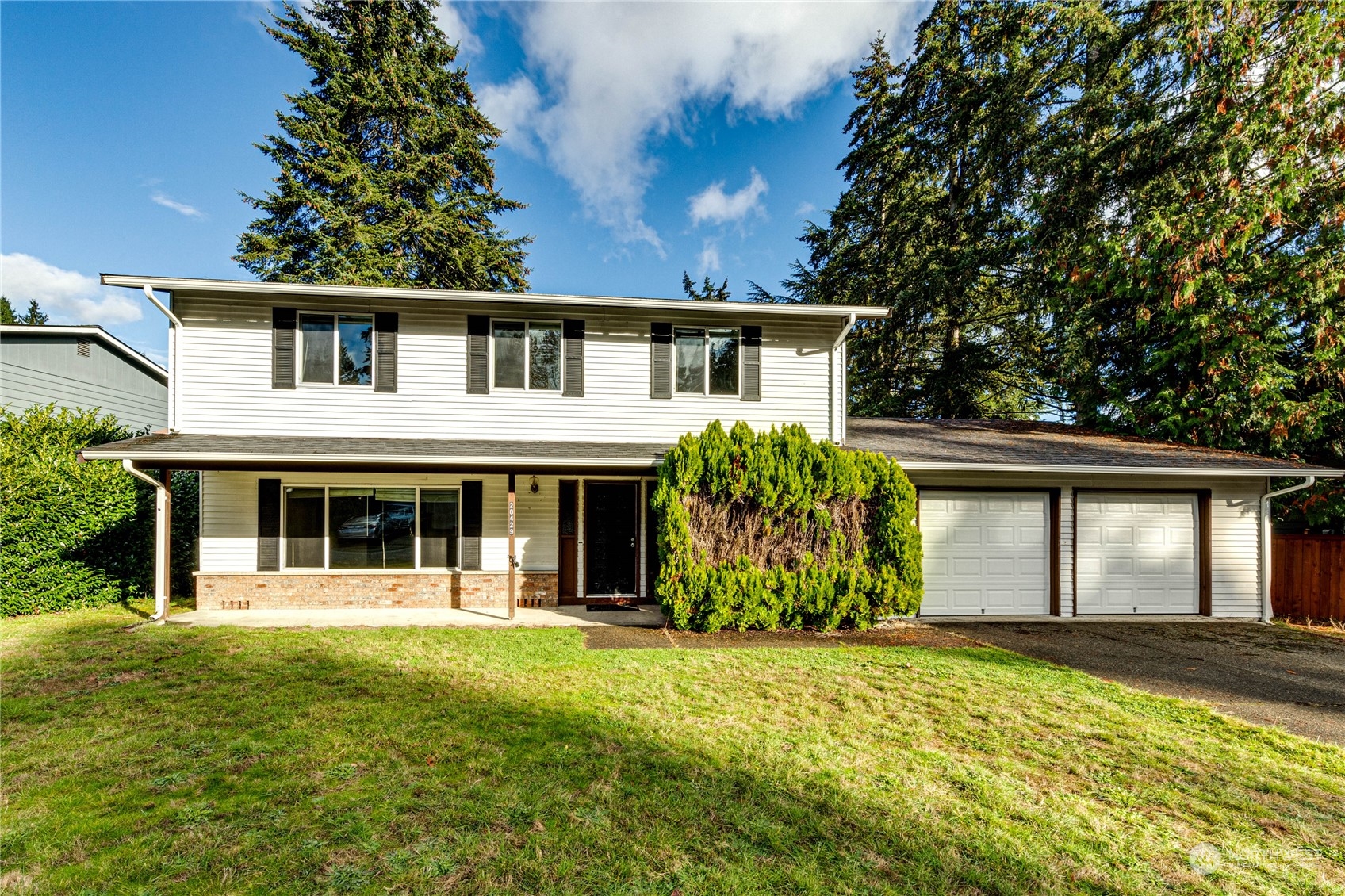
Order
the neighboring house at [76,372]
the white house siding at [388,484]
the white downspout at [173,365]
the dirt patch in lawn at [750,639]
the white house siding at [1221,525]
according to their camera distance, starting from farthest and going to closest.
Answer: the neighboring house at [76,372]
the white house siding at [1221,525]
the white house siding at [388,484]
the white downspout at [173,365]
the dirt patch in lawn at [750,639]

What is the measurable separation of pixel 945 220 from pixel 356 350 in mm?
16921

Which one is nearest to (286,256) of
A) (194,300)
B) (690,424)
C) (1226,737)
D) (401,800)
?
(194,300)

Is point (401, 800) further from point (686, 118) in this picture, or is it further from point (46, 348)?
point (686, 118)

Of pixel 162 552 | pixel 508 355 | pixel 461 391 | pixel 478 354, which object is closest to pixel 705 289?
pixel 508 355

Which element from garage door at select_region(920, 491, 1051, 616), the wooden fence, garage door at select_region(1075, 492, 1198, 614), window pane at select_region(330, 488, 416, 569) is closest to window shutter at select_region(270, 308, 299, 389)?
window pane at select_region(330, 488, 416, 569)

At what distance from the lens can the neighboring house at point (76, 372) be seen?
12.1 m

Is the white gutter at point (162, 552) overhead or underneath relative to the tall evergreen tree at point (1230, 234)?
underneath

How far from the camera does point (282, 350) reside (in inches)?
342

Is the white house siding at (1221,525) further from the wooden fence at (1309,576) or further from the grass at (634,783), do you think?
the grass at (634,783)

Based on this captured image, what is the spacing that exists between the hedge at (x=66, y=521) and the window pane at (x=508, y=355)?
20.0 feet

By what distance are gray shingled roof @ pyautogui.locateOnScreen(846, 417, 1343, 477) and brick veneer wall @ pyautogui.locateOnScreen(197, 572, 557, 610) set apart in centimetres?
611

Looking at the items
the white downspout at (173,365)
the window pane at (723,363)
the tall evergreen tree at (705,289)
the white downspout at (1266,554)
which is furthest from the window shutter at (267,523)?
the tall evergreen tree at (705,289)

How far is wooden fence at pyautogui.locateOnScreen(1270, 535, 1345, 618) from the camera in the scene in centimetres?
938

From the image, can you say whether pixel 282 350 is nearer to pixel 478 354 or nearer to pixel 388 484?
pixel 388 484
